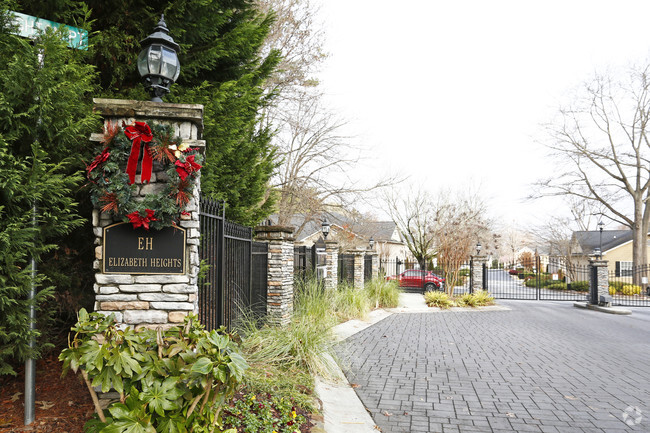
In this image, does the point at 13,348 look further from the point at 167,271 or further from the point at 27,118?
the point at 27,118

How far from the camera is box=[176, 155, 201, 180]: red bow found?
3.84 meters

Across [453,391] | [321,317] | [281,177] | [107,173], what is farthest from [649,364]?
[281,177]

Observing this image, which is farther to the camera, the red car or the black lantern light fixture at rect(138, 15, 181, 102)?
the red car

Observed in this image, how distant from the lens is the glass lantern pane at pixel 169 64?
4109 millimetres

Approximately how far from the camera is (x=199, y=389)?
3.08 metres

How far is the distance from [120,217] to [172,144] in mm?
818

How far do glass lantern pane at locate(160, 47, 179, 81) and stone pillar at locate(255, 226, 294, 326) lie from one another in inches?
174

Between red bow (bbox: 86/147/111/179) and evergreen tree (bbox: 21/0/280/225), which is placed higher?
evergreen tree (bbox: 21/0/280/225)

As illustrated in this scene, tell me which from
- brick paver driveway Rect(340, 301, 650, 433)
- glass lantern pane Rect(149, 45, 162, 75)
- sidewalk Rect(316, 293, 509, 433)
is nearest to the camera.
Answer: glass lantern pane Rect(149, 45, 162, 75)

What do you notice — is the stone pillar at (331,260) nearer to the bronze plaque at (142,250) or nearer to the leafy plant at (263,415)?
the leafy plant at (263,415)

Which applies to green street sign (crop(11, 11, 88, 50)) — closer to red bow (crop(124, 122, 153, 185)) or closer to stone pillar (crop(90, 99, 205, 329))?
stone pillar (crop(90, 99, 205, 329))

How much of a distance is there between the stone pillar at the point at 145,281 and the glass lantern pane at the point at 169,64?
389 mm

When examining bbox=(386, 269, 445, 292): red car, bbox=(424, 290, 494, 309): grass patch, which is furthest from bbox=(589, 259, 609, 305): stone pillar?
bbox=(386, 269, 445, 292): red car

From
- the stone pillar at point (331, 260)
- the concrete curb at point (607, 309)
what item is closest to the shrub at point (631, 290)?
the concrete curb at point (607, 309)
